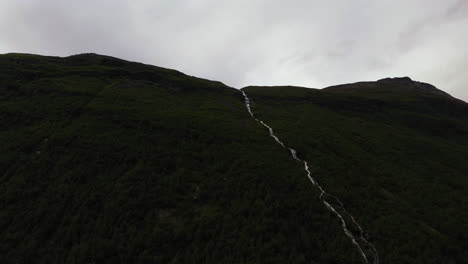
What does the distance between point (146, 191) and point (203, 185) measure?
589 centimetres

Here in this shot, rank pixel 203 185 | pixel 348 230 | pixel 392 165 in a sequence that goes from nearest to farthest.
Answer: pixel 348 230
pixel 203 185
pixel 392 165

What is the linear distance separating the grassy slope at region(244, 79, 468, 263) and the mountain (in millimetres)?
186

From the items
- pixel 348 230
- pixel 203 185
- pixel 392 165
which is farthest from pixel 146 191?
pixel 392 165

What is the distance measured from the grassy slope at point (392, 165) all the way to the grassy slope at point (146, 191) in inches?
179

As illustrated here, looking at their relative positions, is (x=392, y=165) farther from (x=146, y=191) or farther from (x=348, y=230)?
(x=146, y=191)

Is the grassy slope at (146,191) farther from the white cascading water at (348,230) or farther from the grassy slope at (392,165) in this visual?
the grassy slope at (392,165)

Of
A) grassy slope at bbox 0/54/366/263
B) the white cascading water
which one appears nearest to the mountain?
grassy slope at bbox 0/54/366/263

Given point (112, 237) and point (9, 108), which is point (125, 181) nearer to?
point (112, 237)

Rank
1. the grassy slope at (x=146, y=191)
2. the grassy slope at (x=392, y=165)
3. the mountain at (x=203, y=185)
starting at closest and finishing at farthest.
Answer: the grassy slope at (x=146, y=191) → the mountain at (x=203, y=185) → the grassy slope at (x=392, y=165)

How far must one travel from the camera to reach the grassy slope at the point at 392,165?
62.6 feet

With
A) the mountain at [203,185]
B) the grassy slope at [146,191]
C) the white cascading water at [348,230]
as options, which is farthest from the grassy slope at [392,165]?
the grassy slope at [146,191]

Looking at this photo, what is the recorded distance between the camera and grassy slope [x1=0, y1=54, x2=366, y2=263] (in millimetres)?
16125

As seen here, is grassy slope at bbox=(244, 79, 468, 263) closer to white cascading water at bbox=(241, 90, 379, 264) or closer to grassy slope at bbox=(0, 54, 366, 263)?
white cascading water at bbox=(241, 90, 379, 264)

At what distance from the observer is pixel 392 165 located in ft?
114
